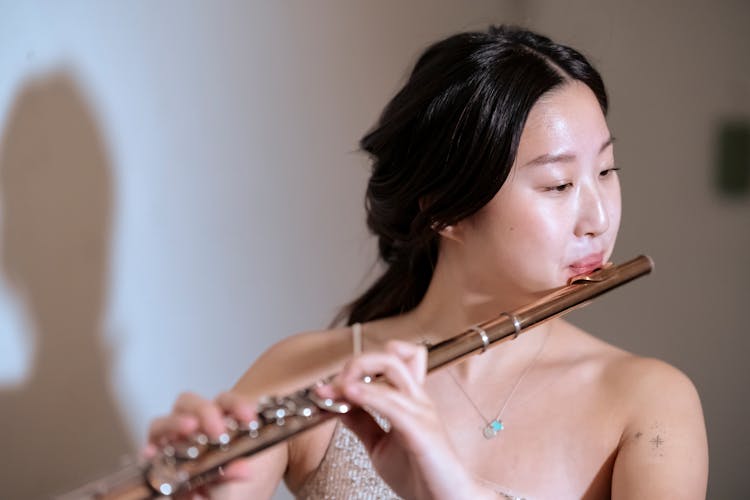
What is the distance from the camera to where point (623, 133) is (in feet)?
5.53

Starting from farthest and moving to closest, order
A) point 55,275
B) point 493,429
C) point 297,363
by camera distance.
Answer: point 55,275
point 297,363
point 493,429

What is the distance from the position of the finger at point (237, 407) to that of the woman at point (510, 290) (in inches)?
6.9

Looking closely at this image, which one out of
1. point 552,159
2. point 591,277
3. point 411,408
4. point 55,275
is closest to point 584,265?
point 591,277

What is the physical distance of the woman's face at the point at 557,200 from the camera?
41.8 inches

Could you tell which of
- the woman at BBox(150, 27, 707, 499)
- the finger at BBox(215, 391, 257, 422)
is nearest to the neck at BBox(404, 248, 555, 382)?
the woman at BBox(150, 27, 707, 499)

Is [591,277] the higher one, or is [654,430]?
[591,277]

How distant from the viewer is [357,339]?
133cm

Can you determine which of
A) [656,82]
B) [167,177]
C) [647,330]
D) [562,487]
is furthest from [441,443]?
[656,82]

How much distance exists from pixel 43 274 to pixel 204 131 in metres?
0.35

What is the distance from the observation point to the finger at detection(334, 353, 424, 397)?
838mm

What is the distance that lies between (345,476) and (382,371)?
1.23 feet

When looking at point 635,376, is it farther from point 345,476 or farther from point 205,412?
point 205,412

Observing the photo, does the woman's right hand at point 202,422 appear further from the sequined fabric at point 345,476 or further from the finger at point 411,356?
the sequined fabric at point 345,476

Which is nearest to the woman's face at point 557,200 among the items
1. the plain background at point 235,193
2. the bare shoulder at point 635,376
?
the bare shoulder at point 635,376
